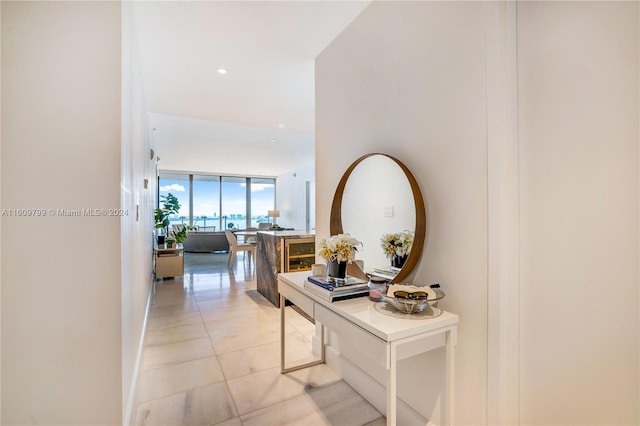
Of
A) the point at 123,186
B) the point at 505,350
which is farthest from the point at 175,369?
the point at 505,350

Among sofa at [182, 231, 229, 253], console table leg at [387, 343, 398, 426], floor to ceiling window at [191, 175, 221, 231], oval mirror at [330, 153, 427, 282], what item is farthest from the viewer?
floor to ceiling window at [191, 175, 221, 231]

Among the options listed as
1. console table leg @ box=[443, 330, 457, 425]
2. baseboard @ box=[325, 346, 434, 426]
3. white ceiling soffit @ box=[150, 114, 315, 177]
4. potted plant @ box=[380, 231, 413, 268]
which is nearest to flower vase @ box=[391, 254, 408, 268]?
potted plant @ box=[380, 231, 413, 268]

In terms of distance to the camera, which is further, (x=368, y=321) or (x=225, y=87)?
(x=225, y=87)

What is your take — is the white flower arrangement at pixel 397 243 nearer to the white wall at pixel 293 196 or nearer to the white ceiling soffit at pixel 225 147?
the white ceiling soffit at pixel 225 147

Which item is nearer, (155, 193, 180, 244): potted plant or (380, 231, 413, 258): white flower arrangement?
(380, 231, 413, 258): white flower arrangement

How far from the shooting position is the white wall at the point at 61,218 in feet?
4.43

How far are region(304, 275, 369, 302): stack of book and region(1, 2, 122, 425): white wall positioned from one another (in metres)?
1.01

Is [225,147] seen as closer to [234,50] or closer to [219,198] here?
[219,198]

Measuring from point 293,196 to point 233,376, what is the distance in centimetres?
848

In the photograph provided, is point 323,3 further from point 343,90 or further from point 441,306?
point 441,306

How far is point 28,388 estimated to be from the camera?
1.37 m

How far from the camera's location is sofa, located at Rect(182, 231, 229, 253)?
8.99m

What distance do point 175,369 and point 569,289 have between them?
256cm

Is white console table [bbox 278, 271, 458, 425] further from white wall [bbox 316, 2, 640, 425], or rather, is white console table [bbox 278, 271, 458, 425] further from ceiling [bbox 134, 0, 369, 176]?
ceiling [bbox 134, 0, 369, 176]
